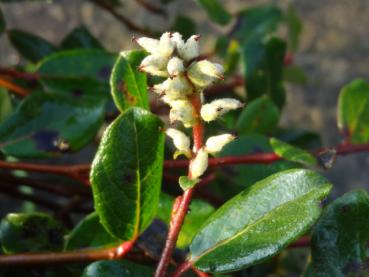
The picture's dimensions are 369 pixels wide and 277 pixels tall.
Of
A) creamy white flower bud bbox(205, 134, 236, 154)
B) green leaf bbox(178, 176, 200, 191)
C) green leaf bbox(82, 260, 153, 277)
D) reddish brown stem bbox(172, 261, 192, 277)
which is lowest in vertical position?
reddish brown stem bbox(172, 261, 192, 277)

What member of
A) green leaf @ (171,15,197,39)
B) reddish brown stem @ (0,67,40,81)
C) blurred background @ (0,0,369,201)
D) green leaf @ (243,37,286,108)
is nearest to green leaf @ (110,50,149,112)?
reddish brown stem @ (0,67,40,81)

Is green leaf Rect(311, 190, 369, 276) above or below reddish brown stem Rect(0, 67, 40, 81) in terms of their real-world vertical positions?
below

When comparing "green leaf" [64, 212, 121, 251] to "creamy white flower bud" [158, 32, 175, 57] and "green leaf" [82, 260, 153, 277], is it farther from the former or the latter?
"creamy white flower bud" [158, 32, 175, 57]

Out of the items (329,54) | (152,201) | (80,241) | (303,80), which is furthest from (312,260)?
(329,54)

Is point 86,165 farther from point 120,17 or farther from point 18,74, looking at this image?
point 120,17

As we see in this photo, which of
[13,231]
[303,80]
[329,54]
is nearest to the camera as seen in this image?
[13,231]

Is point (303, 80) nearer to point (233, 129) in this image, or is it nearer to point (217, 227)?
point (233, 129)
